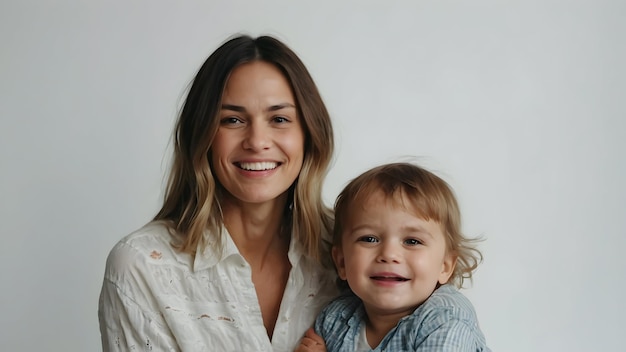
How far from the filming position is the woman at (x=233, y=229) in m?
2.78

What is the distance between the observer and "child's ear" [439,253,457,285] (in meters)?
2.73

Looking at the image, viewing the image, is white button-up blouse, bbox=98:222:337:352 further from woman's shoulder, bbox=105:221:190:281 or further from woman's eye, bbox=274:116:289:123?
woman's eye, bbox=274:116:289:123

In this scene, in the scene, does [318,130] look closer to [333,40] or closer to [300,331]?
[300,331]

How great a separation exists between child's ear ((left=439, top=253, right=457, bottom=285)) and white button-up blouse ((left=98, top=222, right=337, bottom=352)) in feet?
1.51

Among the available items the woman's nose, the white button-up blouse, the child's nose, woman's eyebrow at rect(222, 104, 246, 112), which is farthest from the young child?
woman's eyebrow at rect(222, 104, 246, 112)

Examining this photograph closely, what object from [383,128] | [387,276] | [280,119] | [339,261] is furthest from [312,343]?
[383,128]

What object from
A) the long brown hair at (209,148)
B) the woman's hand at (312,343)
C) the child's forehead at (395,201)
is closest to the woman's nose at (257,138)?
the long brown hair at (209,148)

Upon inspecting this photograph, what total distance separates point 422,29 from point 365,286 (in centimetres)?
233

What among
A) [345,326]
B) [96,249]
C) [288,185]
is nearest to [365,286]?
[345,326]

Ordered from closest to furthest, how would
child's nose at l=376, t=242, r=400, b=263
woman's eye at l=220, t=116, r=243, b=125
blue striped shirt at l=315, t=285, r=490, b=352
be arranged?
blue striped shirt at l=315, t=285, r=490, b=352 → child's nose at l=376, t=242, r=400, b=263 → woman's eye at l=220, t=116, r=243, b=125

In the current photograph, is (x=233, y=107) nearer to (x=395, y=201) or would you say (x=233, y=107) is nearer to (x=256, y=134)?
(x=256, y=134)

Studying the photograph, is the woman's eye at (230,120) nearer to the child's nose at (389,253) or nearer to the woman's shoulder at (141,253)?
the woman's shoulder at (141,253)

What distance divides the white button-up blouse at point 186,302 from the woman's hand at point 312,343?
0.05m

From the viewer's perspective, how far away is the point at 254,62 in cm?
289
